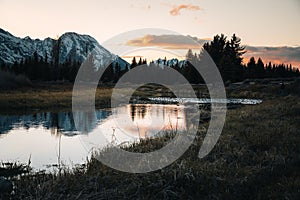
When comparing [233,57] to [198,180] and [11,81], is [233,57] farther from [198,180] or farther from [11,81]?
[198,180]

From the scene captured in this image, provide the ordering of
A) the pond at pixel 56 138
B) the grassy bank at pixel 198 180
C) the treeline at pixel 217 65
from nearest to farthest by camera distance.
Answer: the grassy bank at pixel 198 180 < the pond at pixel 56 138 < the treeline at pixel 217 65

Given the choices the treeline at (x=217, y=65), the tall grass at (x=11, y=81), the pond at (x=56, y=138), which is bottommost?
the pond at (x=56, y=138)

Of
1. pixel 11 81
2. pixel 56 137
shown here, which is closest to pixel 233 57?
pixel 11 81

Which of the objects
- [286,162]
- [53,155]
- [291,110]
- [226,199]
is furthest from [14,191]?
[291,110]

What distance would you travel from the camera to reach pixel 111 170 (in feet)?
26.7

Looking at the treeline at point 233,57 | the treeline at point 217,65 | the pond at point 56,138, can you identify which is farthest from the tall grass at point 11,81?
the treeline at point 233,57

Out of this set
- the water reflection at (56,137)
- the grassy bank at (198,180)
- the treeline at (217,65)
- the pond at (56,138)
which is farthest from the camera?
the treeline at (217,65)

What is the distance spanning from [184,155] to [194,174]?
2095 mm

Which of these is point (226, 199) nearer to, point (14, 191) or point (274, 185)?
point (274, 185)

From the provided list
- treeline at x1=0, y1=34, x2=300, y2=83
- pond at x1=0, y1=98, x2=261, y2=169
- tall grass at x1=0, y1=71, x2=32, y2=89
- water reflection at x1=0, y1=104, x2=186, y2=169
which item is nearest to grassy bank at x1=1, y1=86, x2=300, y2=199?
water reflection at x1=0, y1=104, x2=186, y2=169

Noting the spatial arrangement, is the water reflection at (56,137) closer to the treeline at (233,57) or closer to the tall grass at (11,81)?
the tall grass at (11,81)

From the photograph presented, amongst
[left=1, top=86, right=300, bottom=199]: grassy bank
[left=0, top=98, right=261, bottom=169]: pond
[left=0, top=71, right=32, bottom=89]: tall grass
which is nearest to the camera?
[left=1, top=86, right=300, bottom=199]: grassy bank

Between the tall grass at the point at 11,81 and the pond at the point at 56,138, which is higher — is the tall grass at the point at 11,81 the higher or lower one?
the higher one

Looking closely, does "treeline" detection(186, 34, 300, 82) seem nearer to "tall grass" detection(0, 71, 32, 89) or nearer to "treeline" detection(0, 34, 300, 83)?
"treeline" detection(0, 34, 300, 83)
